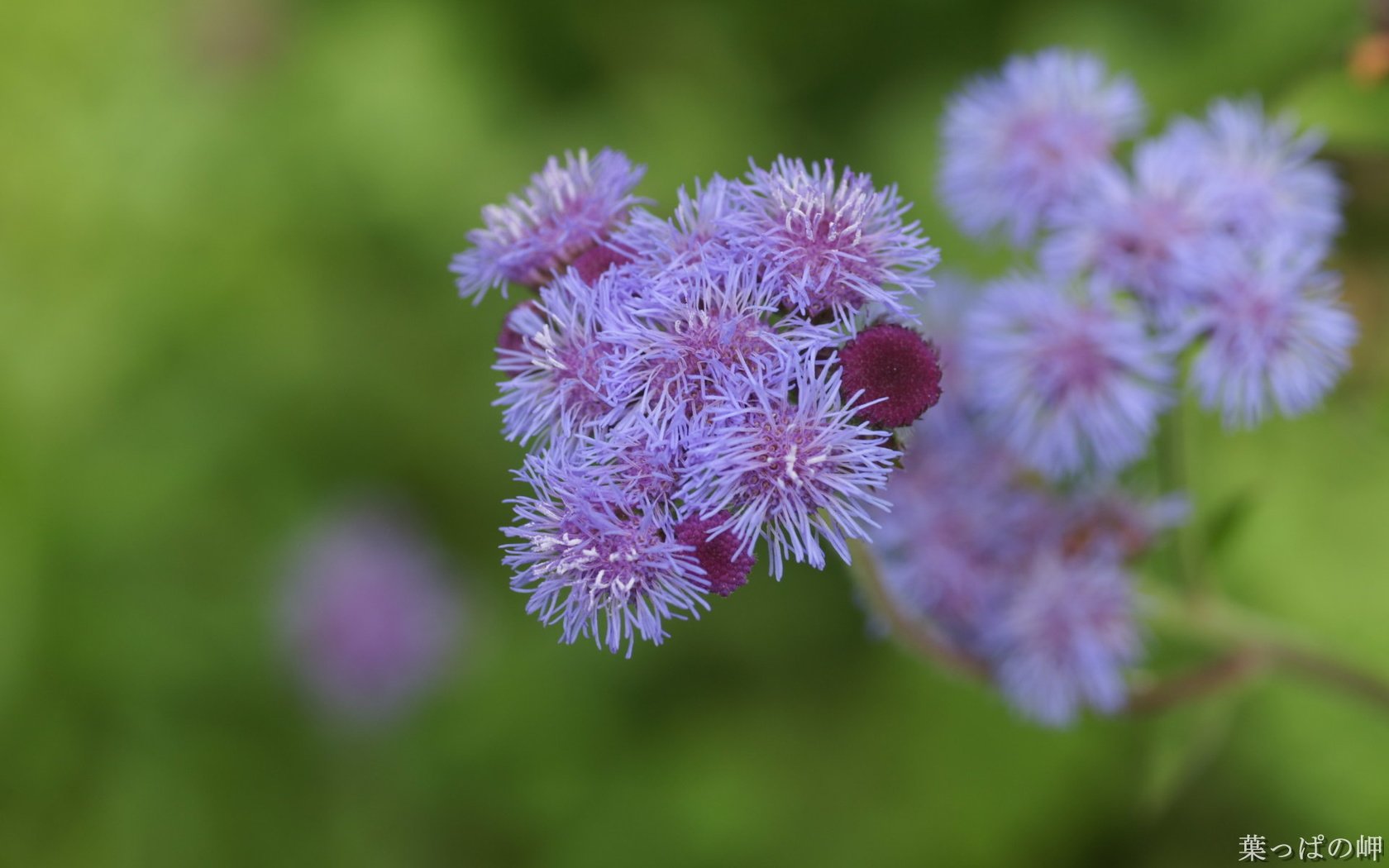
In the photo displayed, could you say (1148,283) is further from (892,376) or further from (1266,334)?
(892,376)

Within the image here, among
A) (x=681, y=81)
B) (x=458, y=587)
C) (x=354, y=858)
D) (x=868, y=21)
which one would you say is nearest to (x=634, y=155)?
(x=681, y=81)

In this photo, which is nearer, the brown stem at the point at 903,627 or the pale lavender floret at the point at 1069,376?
the brown stem at the point at 903,627

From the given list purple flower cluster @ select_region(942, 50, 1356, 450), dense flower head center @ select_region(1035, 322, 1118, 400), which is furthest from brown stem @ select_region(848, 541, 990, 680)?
dense flower head center @ select_region(1035, 322, 1118, 400)

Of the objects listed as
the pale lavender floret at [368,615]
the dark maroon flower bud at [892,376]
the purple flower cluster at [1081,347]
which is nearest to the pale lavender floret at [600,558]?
the dark maroon flower bud at [892,376]

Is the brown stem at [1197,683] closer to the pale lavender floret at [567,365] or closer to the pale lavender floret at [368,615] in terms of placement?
the pale lavender floret at [567,365]

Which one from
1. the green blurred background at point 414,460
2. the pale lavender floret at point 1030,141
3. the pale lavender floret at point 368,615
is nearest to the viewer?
the pale lavender floret at point 1030,141
